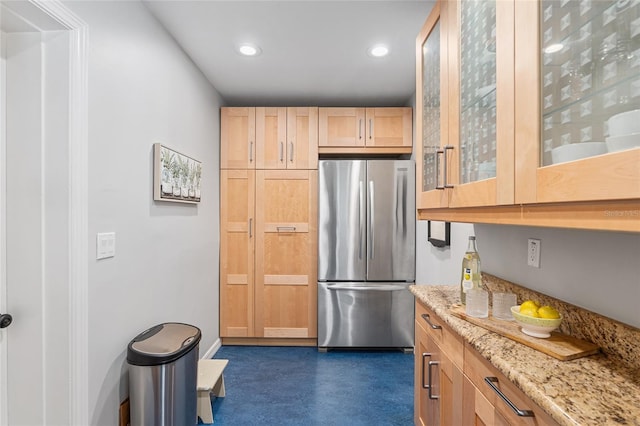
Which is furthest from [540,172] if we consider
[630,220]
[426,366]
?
[426,366]

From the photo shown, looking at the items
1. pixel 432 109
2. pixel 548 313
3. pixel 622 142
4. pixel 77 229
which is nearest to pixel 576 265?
pixel 548 313

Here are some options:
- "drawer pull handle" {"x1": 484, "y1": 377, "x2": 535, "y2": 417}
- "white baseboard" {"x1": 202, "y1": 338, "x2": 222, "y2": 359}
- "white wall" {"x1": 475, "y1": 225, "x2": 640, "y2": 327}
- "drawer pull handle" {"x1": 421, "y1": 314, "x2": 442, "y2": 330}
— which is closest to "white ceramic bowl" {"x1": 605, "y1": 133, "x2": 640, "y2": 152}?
"white wall" {"x1": 475, "y1": 225, "x2": 640, "y2": 327}

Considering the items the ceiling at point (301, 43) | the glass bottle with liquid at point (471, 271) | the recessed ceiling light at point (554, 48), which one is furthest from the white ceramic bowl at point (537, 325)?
the ceiling at point (301, 43)

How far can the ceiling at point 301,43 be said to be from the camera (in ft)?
6.13

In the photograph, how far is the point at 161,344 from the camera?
1.63m

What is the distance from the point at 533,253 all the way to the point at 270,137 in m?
2.54

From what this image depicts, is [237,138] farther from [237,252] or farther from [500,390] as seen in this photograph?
[500,390]

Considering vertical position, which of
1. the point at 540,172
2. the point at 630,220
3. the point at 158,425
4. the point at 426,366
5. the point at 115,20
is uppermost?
the point at 115,20

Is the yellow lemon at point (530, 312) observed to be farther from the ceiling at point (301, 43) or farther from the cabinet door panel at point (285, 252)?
the cabinet door panel at point (285, 252)

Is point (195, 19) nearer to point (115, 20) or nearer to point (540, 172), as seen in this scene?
point (115, 20)

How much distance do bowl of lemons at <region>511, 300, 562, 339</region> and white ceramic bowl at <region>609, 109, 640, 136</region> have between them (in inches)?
25.7

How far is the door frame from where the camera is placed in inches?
52.1

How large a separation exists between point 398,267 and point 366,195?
78 cm

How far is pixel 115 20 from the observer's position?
1574 mm
